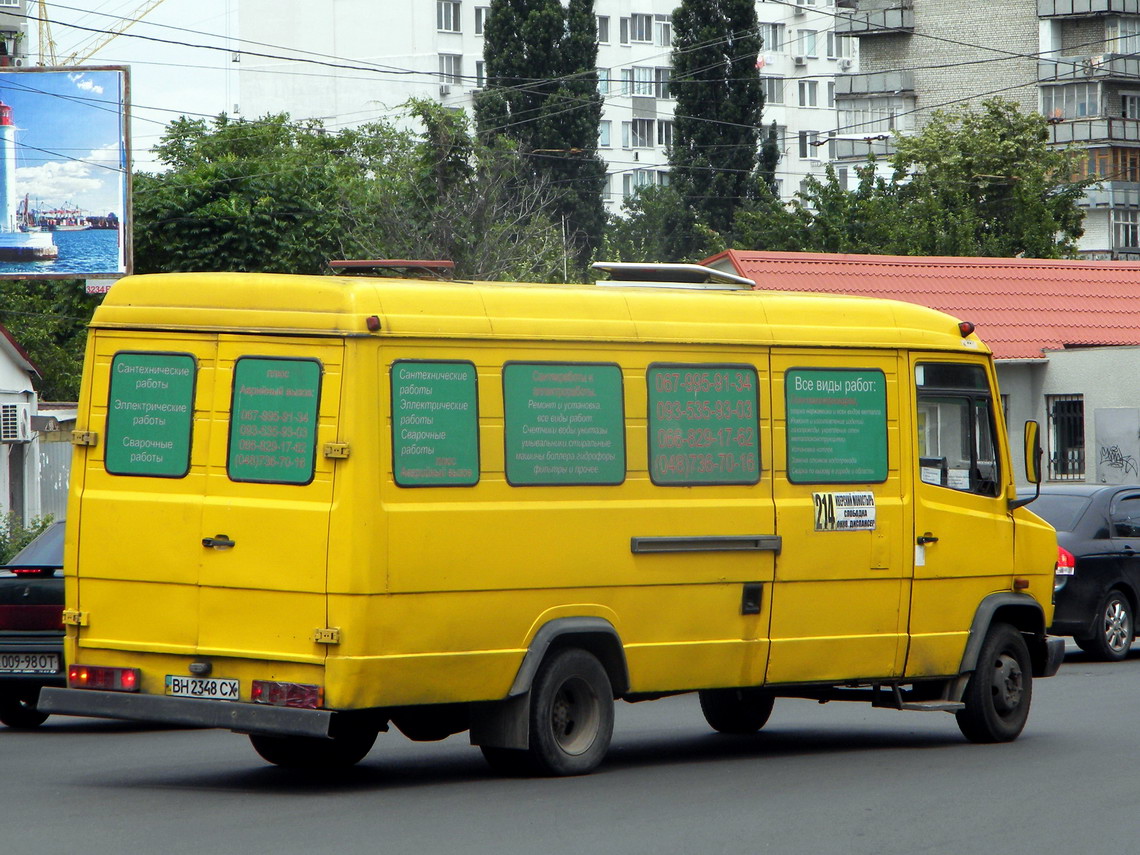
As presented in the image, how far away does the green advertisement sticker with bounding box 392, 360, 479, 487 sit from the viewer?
9.05 meters

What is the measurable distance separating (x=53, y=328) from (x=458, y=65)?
4810cm

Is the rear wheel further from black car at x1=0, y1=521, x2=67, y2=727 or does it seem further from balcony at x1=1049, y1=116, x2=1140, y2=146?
balcony at x1=1049, y1=116, x2=1140, y2=146

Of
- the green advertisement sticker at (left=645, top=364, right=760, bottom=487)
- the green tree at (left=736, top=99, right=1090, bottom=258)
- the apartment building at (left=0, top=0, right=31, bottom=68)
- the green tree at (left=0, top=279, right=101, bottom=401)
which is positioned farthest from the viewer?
the apartment building at (left=0, top=0, right=31, bottom=68)

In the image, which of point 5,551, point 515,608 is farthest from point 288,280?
point 5,551

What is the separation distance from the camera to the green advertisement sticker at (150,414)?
369 inches

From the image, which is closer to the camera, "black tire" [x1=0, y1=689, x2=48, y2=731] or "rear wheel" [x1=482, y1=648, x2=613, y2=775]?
"rear wheel" [x1=482, y1=648, x2=613, y2=775]

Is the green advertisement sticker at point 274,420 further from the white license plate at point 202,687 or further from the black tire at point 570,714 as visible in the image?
the black tire at point 570,714

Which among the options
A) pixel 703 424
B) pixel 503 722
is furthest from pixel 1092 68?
pixel 503 722

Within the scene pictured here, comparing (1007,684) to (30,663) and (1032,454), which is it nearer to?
(1032,454)

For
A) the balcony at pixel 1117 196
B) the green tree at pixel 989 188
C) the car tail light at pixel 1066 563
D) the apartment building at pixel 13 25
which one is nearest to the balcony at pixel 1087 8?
the balcony at pixel 1117 196

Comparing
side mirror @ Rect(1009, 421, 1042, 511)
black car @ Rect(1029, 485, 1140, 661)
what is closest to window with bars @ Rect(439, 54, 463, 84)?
black car @ Rect(1029, 485, 1140, 661)

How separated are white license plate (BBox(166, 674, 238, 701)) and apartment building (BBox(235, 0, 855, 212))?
73.0 m

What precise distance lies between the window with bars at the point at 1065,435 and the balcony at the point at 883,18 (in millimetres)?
59756

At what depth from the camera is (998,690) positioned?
11.6 m
